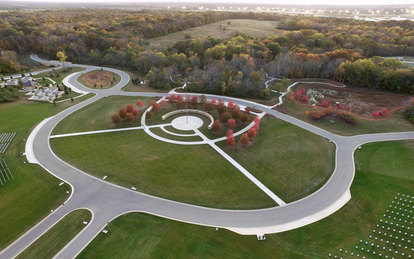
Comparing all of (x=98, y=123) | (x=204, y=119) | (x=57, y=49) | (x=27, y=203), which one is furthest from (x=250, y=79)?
(x=57, y=49)

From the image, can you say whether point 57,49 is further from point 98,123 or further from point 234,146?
point 234,146

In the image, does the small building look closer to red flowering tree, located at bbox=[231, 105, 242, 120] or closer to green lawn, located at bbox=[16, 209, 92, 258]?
green lawn, located at bbox=[16, 209, 92, 258]

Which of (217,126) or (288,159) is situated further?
(217,126)

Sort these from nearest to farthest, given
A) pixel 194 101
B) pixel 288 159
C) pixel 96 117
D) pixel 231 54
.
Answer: pixel 288 159
pixel 96 117
pixel 194 101
pixel 231 54

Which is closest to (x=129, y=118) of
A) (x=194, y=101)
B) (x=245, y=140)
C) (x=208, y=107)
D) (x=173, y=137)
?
(x=173, y=137)

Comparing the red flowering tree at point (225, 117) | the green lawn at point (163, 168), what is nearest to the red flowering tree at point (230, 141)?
the green lawn at point (163, 168)

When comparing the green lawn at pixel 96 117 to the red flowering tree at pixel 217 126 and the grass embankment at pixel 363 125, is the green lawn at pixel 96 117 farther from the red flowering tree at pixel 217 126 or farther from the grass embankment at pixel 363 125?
the grass embankment at pixel 363 125

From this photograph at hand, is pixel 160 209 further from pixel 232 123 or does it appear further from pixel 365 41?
pixel 365 41
